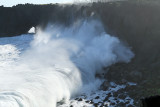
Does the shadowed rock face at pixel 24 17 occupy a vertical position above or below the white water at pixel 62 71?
above

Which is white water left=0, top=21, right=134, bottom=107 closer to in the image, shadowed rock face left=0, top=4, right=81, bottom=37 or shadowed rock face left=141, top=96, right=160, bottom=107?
shadowed rock face left=141, top=96, right=160, bottom=107

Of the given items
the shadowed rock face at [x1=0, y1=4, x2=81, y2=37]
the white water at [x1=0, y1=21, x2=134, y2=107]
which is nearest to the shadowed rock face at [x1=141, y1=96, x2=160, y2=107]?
the white water at [x1=0, y1=21, x2=134, y2=107]

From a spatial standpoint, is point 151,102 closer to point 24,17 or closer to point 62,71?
point 62,71

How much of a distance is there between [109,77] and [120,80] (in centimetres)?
146

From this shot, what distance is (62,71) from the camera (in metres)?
21.5

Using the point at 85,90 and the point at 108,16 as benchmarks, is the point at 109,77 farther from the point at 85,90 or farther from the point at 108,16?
the point at 108,16

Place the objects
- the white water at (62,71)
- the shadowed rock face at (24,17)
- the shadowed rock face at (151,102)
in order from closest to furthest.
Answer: the shadowed rock face at (151,102) < the white water at (62,71) < the shadowed rock face at (24,17)

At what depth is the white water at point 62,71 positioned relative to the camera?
49.5ft

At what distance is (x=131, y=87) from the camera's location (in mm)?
18703

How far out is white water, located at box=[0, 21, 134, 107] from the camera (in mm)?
15078

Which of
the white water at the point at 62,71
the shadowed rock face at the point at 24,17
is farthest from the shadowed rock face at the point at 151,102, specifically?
the shadowed rock face at the point at 24,17

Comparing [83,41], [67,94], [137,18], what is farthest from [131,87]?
[83,41]

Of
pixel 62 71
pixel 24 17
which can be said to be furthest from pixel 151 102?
pixel 24 17

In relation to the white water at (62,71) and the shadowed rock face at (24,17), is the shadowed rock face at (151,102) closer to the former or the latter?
the white water at (62,71)
